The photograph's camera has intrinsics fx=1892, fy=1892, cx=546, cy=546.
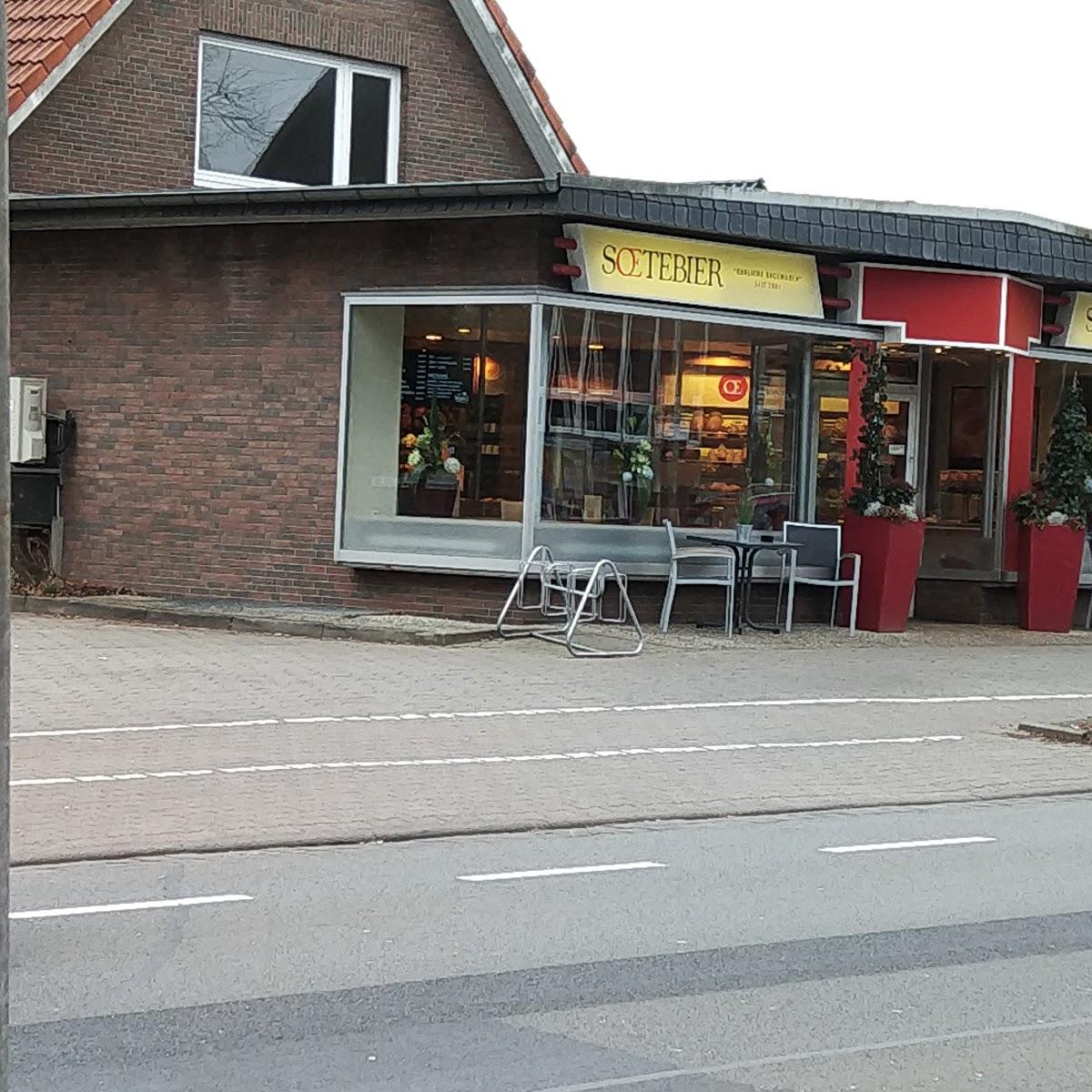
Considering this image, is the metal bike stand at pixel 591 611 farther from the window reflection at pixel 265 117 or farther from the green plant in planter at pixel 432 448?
the window reflection at pixel 265 117

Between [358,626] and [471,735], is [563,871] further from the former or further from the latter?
[358,626]

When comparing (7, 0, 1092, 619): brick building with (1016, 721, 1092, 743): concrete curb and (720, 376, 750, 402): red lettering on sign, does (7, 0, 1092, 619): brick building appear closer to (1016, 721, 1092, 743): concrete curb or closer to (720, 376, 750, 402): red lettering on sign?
(720, 376, 750, 402): red lettering on sign

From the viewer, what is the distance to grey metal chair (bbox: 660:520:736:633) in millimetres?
17297

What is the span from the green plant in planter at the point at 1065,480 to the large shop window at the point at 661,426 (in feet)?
8.37

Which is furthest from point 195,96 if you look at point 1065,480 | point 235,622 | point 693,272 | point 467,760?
point 467,760

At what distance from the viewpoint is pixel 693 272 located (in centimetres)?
1744

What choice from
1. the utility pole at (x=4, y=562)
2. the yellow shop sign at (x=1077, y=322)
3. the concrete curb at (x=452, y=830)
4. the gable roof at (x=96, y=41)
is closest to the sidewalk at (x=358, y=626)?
the yellow shop sign at (x=1077, y=322)

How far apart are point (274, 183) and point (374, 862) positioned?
47.2ft

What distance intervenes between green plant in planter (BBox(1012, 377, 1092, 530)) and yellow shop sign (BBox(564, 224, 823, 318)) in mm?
2982

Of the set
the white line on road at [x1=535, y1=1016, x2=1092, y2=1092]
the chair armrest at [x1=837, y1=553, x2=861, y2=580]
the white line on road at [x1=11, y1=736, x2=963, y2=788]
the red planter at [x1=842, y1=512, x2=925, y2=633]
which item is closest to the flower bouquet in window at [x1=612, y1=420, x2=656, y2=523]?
the chair armrest at [x1=837, y1=553, x2=861, y2=580]

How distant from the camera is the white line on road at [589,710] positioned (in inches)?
455

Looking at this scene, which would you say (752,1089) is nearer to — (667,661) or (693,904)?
(693,904)

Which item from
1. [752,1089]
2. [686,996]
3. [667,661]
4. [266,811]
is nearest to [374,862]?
[266,811]

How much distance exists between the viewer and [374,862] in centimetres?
817
